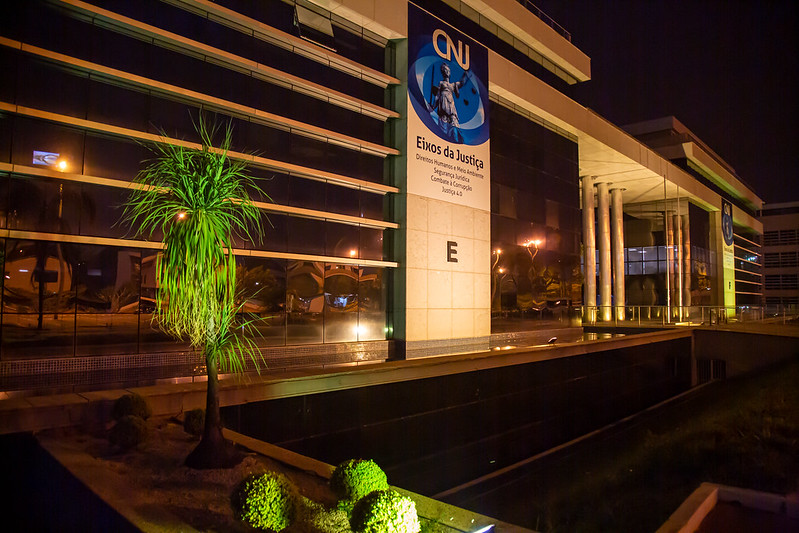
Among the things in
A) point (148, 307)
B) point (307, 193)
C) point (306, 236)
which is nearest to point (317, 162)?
point (307, 193)

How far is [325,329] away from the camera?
16875mm

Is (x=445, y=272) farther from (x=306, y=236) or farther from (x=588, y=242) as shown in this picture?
(x=588, y=242)

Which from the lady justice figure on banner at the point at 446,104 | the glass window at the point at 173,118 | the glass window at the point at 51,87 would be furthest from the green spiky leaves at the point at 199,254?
the lady justice figure on banner at the point at 446,104

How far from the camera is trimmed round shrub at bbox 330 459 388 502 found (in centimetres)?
570

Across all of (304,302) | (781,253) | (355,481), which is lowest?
(355,481)

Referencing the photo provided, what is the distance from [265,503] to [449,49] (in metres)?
19.1

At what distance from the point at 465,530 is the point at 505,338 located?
60.2 feet

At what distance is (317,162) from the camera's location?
16.9m

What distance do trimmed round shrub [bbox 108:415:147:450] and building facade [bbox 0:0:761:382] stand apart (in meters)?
5.85

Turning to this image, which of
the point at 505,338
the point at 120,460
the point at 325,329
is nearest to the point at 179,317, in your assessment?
the point at 120,460

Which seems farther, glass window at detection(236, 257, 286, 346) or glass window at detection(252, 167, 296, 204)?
glass window at detection(252, 167, 296, 204)

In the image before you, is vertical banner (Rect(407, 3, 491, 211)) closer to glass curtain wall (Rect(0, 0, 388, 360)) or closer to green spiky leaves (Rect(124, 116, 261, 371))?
glass curtain wall (Rect(0, 0, 388, 360))

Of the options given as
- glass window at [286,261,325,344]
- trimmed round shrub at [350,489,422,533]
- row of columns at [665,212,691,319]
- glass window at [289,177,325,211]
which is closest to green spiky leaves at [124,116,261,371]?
trimmed round shrub at [350,489,422,533]

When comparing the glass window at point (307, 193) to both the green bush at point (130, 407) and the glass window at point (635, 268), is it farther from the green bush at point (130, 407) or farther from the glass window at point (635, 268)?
the glass window at point (635, 268)
